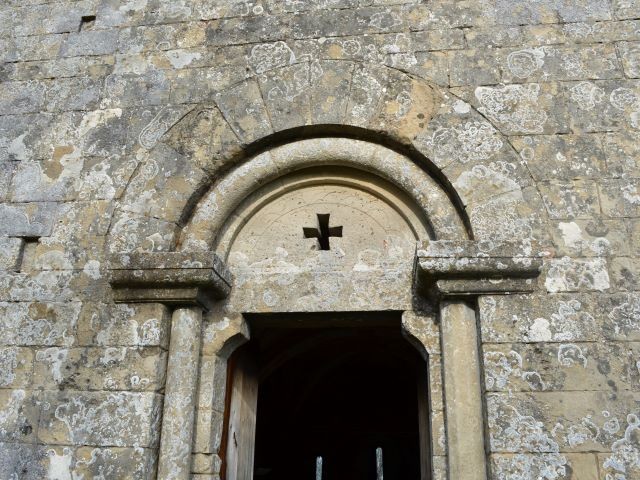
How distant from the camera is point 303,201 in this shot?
13.2ft

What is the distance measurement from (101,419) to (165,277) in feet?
2.79

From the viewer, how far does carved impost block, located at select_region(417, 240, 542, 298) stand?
10.8 feet

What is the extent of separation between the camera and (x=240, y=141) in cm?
385

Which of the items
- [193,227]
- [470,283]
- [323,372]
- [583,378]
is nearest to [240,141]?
[193,227]

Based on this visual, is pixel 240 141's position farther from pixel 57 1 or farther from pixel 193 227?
pixel 57 1

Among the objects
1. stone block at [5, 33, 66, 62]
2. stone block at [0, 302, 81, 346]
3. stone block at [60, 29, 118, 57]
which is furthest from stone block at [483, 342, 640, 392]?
stone block at [5, 33, 66, 62]

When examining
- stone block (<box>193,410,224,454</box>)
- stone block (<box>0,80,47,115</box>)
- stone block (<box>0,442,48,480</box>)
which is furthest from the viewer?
stone block (<box>0,80,47,115</box>)

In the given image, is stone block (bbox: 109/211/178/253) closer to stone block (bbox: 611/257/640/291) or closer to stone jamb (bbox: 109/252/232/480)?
stone jamb (bbox: 109/252/232/480)

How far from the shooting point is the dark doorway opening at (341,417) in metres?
7.91

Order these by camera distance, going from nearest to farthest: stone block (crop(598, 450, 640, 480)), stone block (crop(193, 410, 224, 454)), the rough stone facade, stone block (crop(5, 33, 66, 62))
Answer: stone block (crop(598, 450, 640, 480)) < the rough stone facade < stone block (crop(193, 410, 224, 454)) < stone block (crop(5, 33, 66, 62))

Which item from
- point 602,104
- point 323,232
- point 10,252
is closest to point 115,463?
point 10,252

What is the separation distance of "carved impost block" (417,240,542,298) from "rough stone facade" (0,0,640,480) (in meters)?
0.01

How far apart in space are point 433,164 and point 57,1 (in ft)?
10.2

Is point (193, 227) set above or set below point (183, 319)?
above
